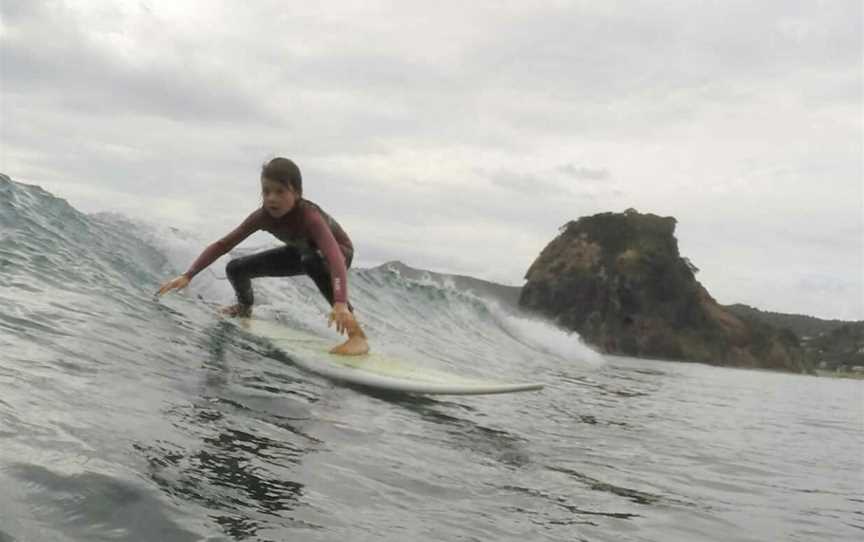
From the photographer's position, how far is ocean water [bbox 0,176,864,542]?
2.54 meters

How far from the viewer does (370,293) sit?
17234mm

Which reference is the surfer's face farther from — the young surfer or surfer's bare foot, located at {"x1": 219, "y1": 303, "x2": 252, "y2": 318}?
surfer's bare foot, located at {"x1": 219, "y1": 303, "x2": 252, "y2": 318}

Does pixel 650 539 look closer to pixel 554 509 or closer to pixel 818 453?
pixel 554 509

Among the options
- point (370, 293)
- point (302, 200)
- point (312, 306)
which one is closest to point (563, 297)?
point (370, 293)

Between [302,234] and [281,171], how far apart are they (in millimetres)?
904

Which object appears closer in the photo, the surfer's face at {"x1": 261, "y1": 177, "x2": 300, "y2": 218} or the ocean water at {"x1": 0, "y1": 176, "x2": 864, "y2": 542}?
the ocean water at {"x1": 0, "y1": 176, "x2": 864, "y2": 542}

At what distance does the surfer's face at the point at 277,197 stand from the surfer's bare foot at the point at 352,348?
1.41 metres

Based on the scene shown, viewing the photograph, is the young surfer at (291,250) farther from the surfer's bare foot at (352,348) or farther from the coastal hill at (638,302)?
the coastal hill at (638,302)

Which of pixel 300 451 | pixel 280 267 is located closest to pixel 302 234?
pixel 280 267

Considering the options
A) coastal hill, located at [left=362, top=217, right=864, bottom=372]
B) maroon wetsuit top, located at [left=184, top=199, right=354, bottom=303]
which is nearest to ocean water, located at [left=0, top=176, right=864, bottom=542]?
maroon wetsuit top, located at [left=184, top=199, right=354, bottom=303]

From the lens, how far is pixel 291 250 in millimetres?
7801

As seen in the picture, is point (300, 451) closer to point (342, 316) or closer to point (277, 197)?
point (342, 316)

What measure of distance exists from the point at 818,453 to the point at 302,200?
557 centimetres

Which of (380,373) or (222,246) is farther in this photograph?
(222,246)
